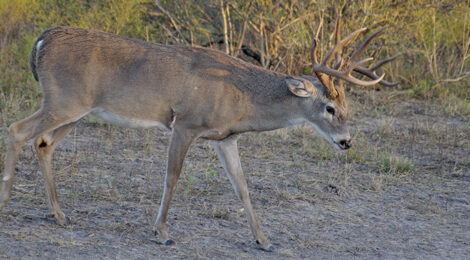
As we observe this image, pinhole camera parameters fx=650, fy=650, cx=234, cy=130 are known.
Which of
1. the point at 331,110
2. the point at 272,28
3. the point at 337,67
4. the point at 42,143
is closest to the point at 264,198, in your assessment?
the point at 331,110

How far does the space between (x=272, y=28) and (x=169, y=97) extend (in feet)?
21.7

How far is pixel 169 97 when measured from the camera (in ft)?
20.2

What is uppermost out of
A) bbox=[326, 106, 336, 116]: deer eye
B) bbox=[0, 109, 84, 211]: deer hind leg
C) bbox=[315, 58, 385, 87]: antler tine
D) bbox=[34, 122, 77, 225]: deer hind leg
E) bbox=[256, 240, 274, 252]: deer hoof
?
bbox=[315, 58, 385, 87]: antler tine

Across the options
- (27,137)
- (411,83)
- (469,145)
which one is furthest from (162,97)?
(411,83)

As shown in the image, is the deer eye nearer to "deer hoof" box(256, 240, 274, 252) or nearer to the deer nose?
the deer nose

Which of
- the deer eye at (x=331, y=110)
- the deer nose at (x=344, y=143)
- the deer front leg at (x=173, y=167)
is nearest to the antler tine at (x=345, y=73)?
the deer eye at (x=331, y=110)

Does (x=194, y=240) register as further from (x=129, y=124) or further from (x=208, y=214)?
(x=129, y=124)

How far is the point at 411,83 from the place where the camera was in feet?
44.8

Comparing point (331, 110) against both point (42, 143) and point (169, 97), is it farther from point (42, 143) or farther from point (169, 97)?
point (42, 143)

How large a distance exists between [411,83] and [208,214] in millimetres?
8288

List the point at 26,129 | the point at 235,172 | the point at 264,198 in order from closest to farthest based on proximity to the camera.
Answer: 1. the point at 26,129
2. the point at 235,172
3. the point at 264,198

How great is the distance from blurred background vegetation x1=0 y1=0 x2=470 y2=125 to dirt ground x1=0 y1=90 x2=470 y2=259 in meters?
2.55

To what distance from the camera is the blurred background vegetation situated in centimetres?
1188

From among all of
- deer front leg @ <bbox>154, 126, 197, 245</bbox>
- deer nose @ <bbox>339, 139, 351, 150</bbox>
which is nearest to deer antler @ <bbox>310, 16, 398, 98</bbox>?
deer nose @ <bbox>339, 139, 351, 150</bbox>
